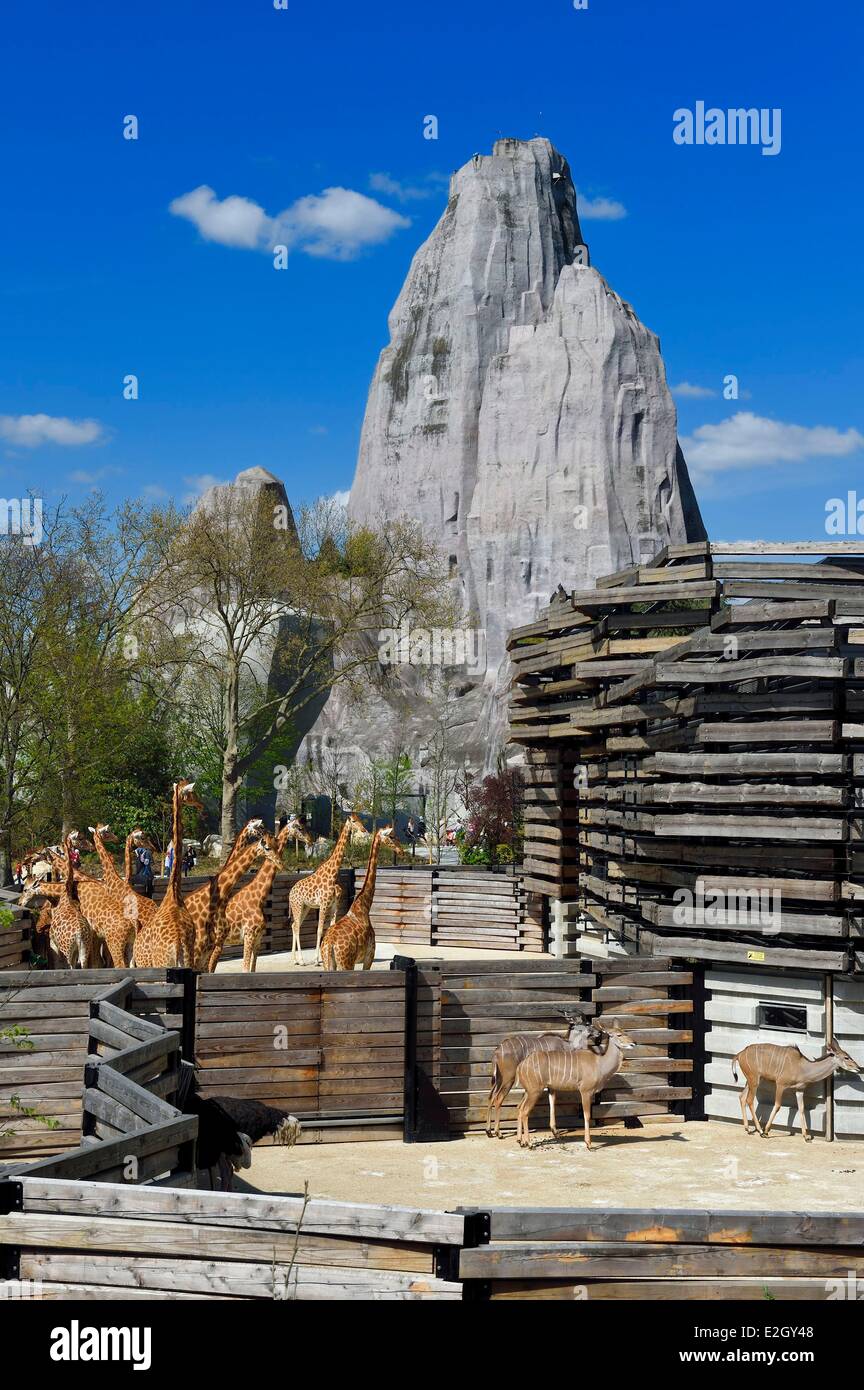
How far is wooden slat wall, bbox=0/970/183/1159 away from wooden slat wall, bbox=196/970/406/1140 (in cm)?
117

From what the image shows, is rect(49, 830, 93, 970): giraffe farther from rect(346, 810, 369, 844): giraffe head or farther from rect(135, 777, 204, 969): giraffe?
rect(346, 810, 369, 844): giraffe head

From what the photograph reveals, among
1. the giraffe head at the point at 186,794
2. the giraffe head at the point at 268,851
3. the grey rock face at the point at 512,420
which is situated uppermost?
the grey rock face at the point at 512,420

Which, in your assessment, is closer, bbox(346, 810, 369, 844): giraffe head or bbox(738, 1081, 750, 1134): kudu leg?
bbox(738, 1081, 750, 1134): kudu leg

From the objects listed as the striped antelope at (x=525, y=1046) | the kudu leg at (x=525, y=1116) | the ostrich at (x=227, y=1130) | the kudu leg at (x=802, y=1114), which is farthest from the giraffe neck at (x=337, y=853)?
the ostrich at (x=227, y=1130)

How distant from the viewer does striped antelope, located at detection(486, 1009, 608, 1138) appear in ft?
40.1

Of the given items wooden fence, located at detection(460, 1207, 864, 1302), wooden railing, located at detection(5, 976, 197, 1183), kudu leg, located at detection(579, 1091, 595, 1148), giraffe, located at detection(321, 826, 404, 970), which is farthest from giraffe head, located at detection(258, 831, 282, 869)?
wooden fence, located at detection(460, 1207, 864, 1302)

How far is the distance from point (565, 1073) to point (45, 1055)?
15.2ft

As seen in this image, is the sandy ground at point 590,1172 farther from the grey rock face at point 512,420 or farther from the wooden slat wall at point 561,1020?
the grey rock face at point 512,420

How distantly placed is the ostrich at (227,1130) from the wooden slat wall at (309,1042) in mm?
2481

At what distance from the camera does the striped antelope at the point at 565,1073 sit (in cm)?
1213

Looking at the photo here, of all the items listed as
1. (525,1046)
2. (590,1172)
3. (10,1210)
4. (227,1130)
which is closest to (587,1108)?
(525,1046)

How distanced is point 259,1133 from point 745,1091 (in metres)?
5.75

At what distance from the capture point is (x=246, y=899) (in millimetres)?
17031
